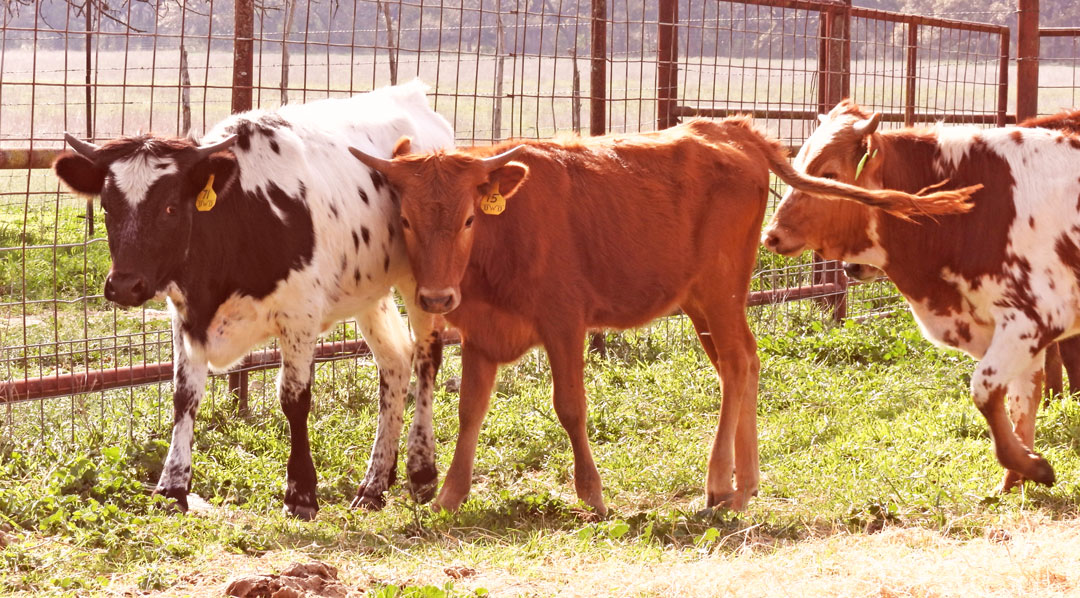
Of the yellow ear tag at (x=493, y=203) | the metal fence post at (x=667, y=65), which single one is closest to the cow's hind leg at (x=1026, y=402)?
the yellow ear tag at (x=493, y=203)

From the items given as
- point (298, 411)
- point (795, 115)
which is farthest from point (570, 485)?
point (795, 115)

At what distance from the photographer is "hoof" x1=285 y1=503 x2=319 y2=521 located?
5.25 meters

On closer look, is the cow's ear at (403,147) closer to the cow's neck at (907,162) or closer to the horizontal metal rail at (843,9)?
the cow's neck at (907,162)

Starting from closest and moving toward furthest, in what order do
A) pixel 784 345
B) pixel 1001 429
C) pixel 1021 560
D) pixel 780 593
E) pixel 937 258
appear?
pixel 780 593, pixel 1021 560, pixel 1001 429, pixel 937 258, pixel 784 345

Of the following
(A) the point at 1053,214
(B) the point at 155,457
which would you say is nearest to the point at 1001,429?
(A) the point at 1053,214

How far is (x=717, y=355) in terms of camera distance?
5.78 metres

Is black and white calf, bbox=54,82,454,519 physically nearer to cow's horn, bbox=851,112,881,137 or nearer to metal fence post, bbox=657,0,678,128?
cow's horn, bbox=851,112,881,137

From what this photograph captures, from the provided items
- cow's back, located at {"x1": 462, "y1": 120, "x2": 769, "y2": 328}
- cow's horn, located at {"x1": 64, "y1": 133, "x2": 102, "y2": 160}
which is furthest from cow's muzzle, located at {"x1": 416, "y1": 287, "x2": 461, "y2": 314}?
cow's horn, located at {"x1": 64, "y1": 133, "x2": 102, "y2": 160}

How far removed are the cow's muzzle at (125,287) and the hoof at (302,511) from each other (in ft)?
3.66

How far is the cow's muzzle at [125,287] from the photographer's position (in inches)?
192

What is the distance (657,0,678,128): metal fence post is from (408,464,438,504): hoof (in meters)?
3.91

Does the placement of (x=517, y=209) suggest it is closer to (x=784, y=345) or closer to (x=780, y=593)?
(x=780, y=593)

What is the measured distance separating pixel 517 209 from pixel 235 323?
1.33m

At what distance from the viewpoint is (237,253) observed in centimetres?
522
